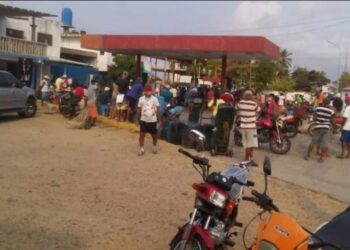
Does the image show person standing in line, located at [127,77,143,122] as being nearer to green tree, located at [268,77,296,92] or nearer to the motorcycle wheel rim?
the motorcycle wheel rim

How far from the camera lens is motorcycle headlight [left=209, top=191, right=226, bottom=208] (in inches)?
180

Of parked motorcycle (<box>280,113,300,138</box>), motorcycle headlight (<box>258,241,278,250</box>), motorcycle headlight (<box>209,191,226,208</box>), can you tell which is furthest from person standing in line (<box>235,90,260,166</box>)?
motorcycle headlight (<box>258,241,278,250</box>)

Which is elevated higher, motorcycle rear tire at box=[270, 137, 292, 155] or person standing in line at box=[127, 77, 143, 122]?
Result: person standing in line at box=[127, 77, 143, 122]

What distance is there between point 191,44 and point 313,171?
10473 mm

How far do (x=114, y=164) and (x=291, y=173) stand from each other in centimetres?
386

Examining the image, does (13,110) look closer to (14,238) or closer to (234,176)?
(14,238)

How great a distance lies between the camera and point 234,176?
485cm

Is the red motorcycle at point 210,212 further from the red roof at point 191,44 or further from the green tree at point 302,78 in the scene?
the green tree at point 302,78

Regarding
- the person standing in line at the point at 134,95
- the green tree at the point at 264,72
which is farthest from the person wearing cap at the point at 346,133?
the green tree at the point at 264,72

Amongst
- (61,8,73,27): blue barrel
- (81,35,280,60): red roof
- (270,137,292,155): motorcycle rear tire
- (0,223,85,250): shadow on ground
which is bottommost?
(0,223,85,250): shadow on ground

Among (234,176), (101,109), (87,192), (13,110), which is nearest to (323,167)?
(87,192)

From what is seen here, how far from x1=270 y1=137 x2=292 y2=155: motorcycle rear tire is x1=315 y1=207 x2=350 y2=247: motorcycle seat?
33.2ft

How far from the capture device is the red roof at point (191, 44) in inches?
758

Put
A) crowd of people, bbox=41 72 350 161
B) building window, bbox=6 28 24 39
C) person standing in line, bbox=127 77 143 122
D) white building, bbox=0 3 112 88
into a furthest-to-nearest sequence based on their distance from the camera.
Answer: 1. building window, bbox=6 28 24 39
2. white building, bbox=0 3 112 88
3. person standing in line, bbox=127 77 143 122
4. crowd of people, bbox=41 72 350 161
